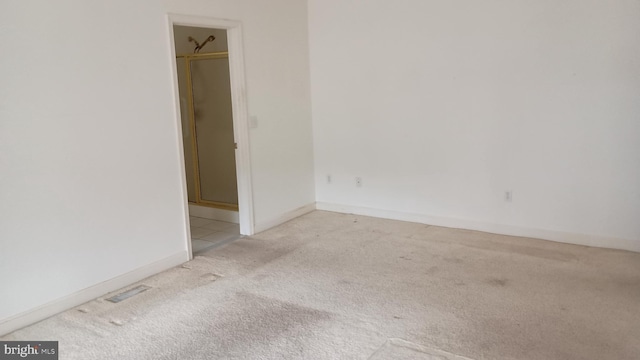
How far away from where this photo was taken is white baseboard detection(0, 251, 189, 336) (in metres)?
3.09

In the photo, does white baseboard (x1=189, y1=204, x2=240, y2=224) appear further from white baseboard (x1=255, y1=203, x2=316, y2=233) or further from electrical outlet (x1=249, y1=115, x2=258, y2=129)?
electrical outlet (x1=249, y1=115, x2=258, y2=129)

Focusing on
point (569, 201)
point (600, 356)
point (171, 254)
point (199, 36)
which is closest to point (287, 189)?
point (171, 254)

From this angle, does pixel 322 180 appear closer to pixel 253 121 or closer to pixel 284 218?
pixel 284 218

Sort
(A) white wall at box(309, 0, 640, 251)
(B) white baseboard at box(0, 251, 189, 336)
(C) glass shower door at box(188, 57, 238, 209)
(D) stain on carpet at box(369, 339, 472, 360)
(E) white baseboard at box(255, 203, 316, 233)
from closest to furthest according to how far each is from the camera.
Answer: (D) stain on carpet at box(369, 339, 472, 360)
(B) white baseboard at box(0, 251, 189, 336)
(A) white wall at box(309, 0, 640, 251)
(E) white baseboard at box(255, 203, 316, 233)
(C) glass shower door at box(188, 57, 238, 209)

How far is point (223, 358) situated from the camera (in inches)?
106

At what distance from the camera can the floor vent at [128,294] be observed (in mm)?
3514

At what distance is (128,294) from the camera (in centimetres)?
360

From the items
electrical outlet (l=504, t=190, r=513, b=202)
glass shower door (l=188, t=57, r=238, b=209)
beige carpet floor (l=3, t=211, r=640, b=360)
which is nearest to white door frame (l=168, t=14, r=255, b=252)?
beige carpet floor (l=3, t=211, r=640, b=360)

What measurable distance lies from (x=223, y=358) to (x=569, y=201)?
10.9 ft

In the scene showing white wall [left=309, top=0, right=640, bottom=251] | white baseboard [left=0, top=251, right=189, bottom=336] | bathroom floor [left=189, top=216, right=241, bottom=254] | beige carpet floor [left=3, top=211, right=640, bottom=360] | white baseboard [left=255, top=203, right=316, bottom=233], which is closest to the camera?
beige carpet floor [left=3, top=211, right=640, bottom=360]

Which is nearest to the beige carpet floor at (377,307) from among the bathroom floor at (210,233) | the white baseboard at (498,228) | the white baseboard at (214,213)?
the white baseboard at (498,228)

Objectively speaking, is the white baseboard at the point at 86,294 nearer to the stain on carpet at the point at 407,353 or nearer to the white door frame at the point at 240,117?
the white door frame at the point at 240,117

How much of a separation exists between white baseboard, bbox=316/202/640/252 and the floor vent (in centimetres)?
261

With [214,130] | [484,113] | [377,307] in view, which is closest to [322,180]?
[214,130]
